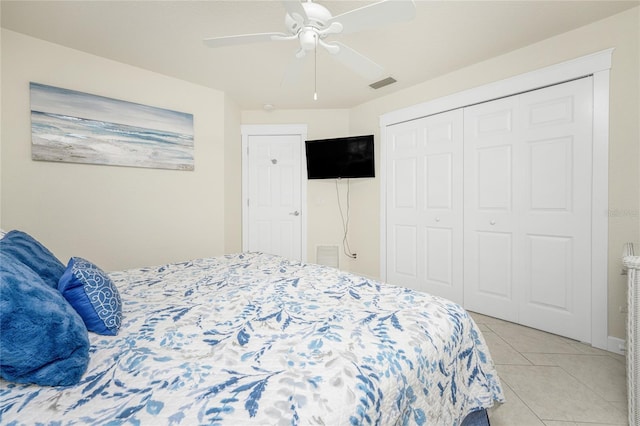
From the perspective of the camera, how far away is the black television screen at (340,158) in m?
3.49

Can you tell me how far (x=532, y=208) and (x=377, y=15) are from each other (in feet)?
6.86

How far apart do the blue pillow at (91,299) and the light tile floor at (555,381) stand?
64.4 inches

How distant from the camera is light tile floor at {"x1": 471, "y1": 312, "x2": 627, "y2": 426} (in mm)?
1379

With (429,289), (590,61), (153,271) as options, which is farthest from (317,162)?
(590,61)

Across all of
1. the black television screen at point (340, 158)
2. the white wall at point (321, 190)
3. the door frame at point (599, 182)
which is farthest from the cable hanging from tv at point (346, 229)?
the door frame at point (599, 182)

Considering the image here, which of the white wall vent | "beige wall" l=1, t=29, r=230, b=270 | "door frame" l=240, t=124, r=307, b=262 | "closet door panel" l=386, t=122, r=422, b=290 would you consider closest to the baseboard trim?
"closet door panel" l=386, t=122, r=422, b=290

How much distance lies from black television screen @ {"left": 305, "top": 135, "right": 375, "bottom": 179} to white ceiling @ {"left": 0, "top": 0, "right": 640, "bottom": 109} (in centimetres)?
80

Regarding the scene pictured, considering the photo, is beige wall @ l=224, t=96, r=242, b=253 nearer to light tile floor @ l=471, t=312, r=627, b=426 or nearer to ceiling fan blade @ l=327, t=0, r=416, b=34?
ceiling fan blade @ l=327, t=0, r=416, b=34

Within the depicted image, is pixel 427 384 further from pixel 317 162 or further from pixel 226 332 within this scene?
pixel 317 162

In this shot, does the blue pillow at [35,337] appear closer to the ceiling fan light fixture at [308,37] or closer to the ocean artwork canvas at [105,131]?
the ceiling fan light fixture at [308,37]

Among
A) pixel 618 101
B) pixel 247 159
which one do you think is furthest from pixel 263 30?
pixel 618 101

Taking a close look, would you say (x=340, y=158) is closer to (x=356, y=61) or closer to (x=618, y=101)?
(x=356, y=61)

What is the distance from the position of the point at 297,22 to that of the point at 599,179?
241 cm

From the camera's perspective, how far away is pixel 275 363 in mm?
776
